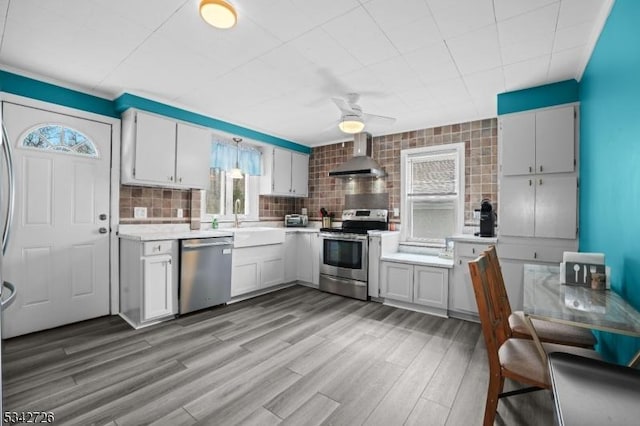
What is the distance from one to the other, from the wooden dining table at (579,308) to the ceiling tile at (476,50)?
1.78m

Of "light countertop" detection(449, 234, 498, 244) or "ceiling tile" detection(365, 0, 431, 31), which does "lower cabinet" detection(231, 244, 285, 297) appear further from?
"ceiling tile" detection(365, 0, 431, 31)

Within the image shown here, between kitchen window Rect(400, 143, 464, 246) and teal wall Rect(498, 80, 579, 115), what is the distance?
0.88 metres

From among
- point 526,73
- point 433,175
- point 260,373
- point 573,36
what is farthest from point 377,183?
point 260,373

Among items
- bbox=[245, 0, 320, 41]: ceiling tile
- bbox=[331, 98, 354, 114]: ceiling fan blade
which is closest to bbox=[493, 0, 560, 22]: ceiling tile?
bbox=[245, 0, 320, 41]: ceiling tile

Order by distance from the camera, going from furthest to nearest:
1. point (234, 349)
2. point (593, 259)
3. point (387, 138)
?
point (387, 138) → point (234, 349) → point (593, 259)

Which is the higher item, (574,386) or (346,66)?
(346,66)

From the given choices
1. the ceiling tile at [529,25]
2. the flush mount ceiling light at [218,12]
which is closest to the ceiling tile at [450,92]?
the ceiling tile at [529,25]

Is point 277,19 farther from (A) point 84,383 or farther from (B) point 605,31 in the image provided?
(A) point 84,383

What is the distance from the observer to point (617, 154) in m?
1.80

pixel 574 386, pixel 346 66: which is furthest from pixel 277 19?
pixel 574 386

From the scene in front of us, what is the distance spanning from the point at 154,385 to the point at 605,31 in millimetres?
3861

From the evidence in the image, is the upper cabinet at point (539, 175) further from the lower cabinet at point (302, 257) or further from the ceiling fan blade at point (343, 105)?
the lower cabinet at point (302, 257)

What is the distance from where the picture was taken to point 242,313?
3473 millimetres

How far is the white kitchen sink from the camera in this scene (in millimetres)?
3920
